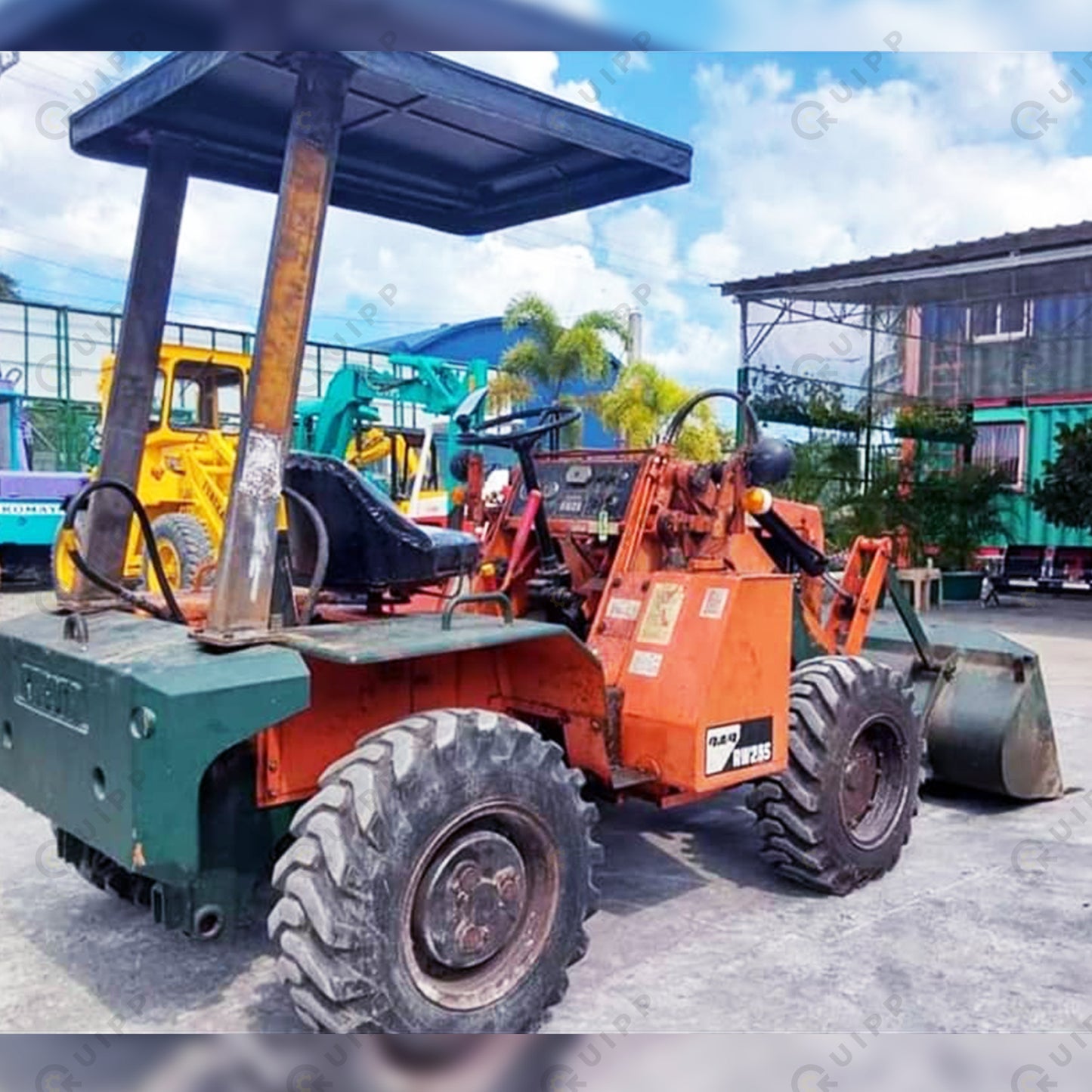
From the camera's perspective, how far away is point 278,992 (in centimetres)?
349

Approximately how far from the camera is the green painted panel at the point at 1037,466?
1836 cm

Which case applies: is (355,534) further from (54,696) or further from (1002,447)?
(1002,447)

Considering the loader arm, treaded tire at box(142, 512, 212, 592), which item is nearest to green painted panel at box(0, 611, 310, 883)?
the loader arm

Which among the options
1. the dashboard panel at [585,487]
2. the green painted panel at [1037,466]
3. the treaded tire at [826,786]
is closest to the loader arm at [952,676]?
the treaded tire at [826,786]

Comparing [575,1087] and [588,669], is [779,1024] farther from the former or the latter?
[588,669]

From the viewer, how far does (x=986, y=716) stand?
5469mm

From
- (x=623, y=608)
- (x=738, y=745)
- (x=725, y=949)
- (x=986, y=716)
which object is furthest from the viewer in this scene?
(x=986, y=716)

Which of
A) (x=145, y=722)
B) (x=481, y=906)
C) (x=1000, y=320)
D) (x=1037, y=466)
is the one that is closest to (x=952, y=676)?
(x=481, y=906)

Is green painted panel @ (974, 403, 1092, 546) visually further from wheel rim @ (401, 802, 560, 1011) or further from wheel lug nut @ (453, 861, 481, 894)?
wheel lug nut @ (453, 861, 481, 894)

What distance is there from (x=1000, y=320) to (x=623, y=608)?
19190 millimetres

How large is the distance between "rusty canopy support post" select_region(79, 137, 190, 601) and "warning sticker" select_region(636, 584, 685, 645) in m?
1.76

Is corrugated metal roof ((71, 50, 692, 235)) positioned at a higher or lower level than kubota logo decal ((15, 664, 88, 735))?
higher

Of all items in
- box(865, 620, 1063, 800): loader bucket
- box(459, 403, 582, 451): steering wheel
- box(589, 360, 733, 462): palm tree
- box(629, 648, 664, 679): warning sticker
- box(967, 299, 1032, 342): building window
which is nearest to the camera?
box(629, 648, 664, 679): warning sticker

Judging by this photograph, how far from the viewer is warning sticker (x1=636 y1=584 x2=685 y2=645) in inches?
158
